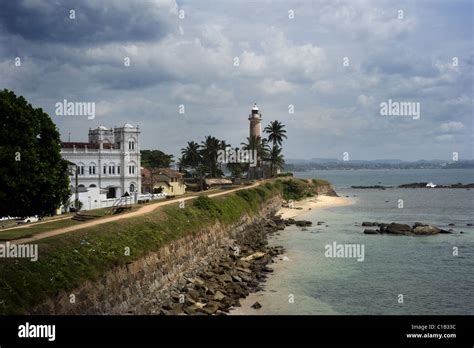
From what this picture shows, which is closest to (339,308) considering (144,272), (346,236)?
(144,272)

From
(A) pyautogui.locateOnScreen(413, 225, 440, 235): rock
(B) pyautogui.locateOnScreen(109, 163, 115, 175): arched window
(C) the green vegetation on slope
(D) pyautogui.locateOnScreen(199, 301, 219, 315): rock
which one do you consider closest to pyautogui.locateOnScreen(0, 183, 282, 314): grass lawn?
(C) the green vegetation on slope

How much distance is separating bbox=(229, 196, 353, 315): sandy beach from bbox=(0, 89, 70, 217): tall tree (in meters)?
13.6

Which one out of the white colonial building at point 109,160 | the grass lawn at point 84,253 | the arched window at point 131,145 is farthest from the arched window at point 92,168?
the grass lawn at point 84,253

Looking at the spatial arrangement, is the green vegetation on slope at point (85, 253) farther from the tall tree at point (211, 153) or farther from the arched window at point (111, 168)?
the tall tree at point (211, 153)

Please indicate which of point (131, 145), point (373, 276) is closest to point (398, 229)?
point (373, 276)

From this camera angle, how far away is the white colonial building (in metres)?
65.7

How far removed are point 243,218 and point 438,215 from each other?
38.8 metres

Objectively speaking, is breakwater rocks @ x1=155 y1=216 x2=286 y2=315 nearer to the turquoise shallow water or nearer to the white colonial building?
the turquoise shallow water

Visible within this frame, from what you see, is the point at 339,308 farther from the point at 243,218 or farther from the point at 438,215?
the point at 438,215

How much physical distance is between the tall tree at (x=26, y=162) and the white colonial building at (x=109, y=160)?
1360 inches

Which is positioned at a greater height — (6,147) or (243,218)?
(6,147)

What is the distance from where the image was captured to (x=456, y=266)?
131 ft

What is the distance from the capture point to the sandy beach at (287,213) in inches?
1120

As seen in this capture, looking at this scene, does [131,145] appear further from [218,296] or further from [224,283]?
[218,296]
